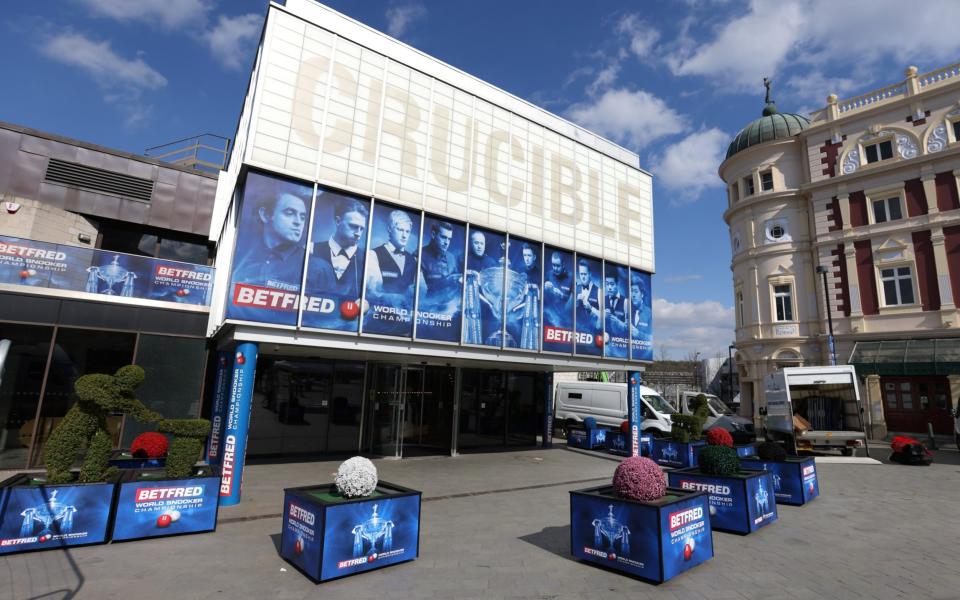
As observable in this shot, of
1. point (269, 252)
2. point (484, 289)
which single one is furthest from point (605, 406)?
point (269, 252)

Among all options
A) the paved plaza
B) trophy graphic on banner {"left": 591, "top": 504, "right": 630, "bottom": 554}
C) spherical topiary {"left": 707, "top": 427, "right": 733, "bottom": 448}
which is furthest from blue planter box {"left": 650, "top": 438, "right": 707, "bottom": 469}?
trophy graphic on banner {"left": 591, "top": 504, "right": 630, "bottom": 554}

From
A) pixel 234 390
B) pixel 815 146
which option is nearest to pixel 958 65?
pixel 815 146

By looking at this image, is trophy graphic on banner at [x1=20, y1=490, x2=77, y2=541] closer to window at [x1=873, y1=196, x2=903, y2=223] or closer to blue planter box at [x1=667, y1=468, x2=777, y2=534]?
blue planter box at [x1=667, y1=468, x2=777, y2=534]

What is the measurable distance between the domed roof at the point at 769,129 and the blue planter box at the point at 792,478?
28904 millimetres

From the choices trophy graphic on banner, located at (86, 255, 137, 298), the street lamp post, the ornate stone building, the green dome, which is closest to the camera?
trophy graphic on banner, located at (86, 255, 137, 298)

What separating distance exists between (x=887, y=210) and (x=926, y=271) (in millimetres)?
4175

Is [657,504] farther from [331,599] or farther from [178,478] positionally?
[178,478]

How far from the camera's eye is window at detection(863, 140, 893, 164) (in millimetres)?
27047

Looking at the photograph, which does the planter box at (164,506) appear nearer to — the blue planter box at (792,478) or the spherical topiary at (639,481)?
the spherical topiary at (639,481)

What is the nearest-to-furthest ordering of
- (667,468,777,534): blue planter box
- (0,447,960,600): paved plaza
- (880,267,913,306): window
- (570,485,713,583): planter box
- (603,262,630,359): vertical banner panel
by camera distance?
(0,447,960,600): paved plaza, (570,485,713,583): planter box, (667,468,777,534): blue planter box, (603,262,630,359): vertical banner panel, (880,267,913,306): window

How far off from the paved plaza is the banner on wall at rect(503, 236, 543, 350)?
4977mm

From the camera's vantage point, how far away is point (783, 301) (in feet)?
98.9

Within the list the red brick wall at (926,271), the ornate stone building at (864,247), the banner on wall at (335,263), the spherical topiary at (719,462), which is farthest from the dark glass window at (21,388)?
the red brick wall at (926,271)

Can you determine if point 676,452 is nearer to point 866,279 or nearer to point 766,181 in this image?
point 866,279
